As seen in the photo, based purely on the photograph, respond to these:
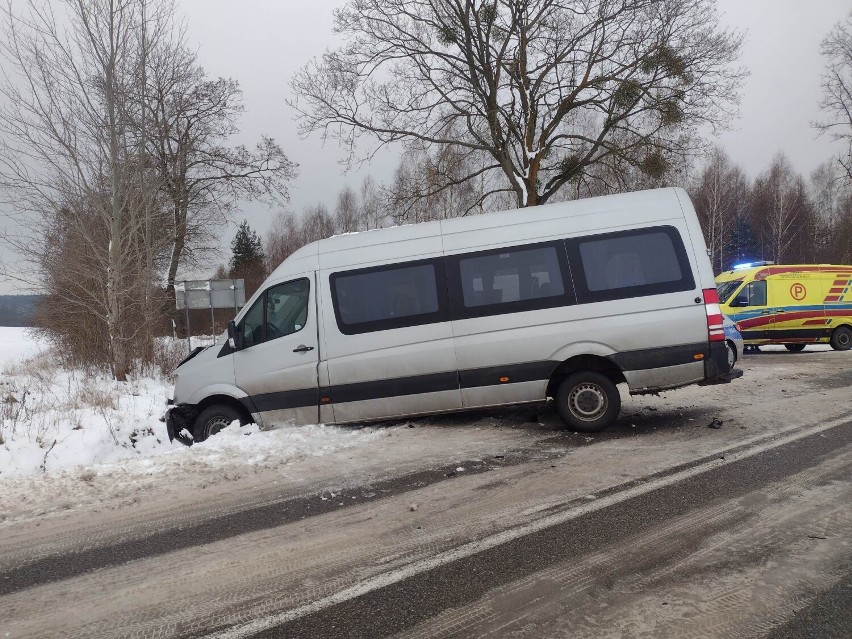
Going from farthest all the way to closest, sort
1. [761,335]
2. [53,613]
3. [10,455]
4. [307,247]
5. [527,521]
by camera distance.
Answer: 1. [761,335]
2. [307,247]
3. [10,455]
4. [527,521]
5. [53,613]

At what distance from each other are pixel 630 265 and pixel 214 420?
5252 millimetres

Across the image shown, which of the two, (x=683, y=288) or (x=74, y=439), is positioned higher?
(x=683, y=288)

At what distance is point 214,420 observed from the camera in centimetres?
717

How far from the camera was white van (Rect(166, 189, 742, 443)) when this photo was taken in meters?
6.66

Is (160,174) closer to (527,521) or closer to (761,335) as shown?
(527,521)

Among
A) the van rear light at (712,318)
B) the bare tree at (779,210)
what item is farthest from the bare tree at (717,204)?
the van rear light at (712,318)

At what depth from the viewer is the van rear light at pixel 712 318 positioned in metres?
6.58

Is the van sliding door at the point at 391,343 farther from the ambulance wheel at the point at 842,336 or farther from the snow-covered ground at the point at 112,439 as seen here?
the ambulance wheel at the point at 842,336

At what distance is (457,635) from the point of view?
2.72m

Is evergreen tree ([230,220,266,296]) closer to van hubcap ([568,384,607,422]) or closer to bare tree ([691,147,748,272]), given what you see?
bare tree ([691,147,748,272])

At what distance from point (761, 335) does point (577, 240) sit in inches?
474

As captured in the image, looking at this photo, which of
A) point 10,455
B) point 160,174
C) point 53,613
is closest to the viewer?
point 53,613

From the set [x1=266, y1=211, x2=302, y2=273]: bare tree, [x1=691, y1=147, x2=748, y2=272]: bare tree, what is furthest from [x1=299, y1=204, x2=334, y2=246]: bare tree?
[x1=691, y1=147, x2=748, y2=272]: bare tree

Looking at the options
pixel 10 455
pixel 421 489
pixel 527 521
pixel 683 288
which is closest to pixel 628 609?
pixel 527 521
